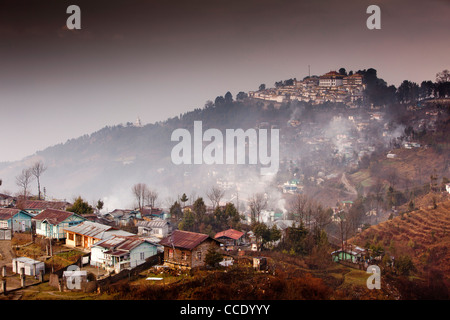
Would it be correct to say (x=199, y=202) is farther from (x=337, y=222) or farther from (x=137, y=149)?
(x=137, y=149)

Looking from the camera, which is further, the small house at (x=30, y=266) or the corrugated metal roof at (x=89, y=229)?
the corrugated metal roof at (x=89, y=229)

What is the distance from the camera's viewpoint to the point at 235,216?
97.8 feet

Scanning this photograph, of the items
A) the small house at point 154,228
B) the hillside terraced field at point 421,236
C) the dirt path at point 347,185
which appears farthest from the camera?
the dirt path at point 347,185

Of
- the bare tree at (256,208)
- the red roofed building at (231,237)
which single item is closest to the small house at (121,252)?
the red roofed building at (231,237)

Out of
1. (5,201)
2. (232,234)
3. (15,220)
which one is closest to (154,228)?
(232,234)

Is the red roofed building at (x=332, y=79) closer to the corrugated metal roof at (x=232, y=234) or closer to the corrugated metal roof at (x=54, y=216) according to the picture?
the corrugated metal roof at (x=232, y=234)

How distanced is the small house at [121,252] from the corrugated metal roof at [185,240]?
0.89 meters

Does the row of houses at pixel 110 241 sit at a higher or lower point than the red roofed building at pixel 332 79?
lower

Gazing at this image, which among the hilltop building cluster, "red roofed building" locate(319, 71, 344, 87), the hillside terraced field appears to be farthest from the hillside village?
"red roofed building" locate(319, 71, 344, 87)

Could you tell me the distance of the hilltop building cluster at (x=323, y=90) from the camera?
92812 millimetres

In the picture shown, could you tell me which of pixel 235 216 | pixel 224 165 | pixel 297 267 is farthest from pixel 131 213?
pixel 224 165

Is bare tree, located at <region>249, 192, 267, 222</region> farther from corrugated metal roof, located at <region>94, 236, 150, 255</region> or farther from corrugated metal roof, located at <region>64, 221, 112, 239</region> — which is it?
corrugated metal roof, located at <region>94, 236, 150, 255</region>

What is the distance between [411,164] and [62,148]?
4974 inches

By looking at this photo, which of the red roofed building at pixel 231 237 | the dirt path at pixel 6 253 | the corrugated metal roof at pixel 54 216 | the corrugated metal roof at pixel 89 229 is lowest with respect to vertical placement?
the red roofed building at pixel 231 237
